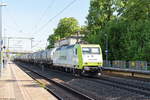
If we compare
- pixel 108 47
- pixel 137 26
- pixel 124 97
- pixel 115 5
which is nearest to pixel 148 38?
pixel 137 26

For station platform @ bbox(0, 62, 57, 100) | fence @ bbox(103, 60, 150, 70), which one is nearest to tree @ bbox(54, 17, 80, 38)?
fence @ bbox(103, 60, 150, 70)

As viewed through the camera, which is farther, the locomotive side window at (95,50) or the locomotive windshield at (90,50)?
the locomotive side window at (95,50)

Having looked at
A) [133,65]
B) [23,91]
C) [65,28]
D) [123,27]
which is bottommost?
[23,91]

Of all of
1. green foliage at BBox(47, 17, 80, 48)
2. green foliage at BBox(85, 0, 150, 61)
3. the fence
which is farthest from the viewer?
green foliage at BBox(47, 17, 80, 48)

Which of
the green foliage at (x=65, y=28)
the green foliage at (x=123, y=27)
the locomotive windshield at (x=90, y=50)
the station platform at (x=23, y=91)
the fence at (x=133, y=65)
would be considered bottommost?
the station platform at (x=23, y=91)

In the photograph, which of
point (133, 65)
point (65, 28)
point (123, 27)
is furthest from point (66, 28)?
point (133, 65)

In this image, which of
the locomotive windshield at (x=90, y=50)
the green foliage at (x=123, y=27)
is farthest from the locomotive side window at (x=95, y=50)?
the green foliage at (x=123, y=27)

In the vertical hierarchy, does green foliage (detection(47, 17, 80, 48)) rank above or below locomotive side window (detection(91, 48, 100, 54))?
above

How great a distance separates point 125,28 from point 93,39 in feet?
24.0

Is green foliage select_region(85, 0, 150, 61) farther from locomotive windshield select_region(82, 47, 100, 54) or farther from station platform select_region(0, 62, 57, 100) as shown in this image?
station platform select_region(0, 62, 57, 100)

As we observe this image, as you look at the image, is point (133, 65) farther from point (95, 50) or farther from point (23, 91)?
point (23, 91)

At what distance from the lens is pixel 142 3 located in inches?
1866

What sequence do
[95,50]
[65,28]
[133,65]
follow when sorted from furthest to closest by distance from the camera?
[65,28] < [133,65] < [95,50]

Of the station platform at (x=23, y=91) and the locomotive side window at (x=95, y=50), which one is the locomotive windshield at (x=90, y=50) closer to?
the locomotive side window at (x=95, y=50)
